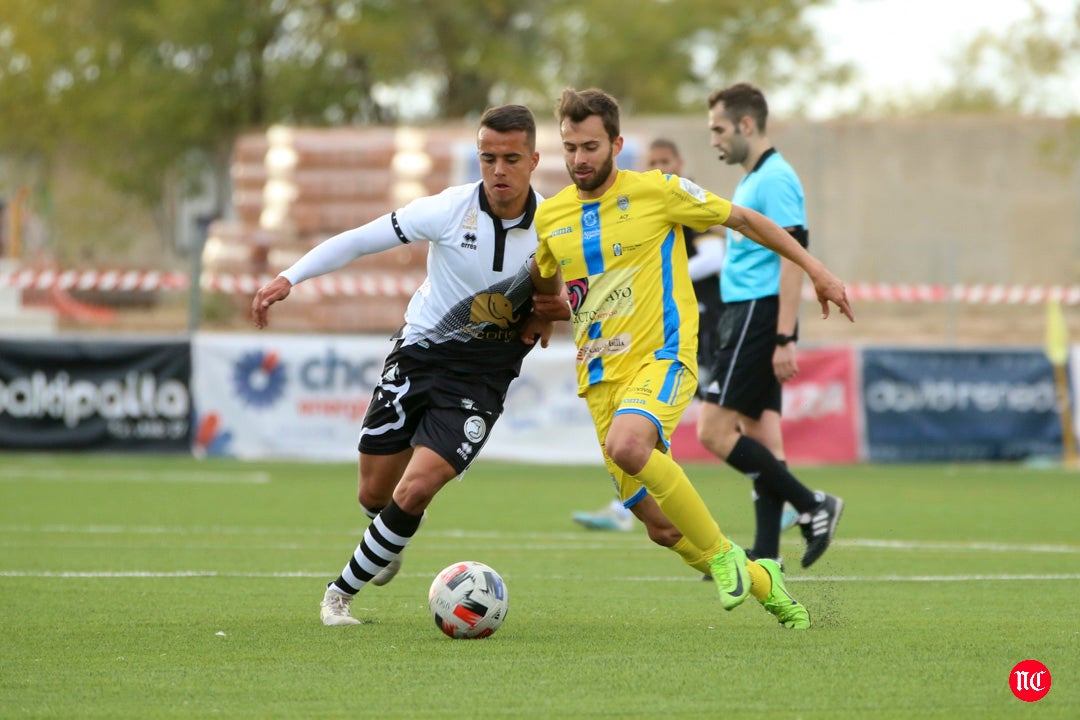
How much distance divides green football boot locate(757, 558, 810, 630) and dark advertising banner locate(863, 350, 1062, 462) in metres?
10.3

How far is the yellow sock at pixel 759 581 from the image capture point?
5836mm

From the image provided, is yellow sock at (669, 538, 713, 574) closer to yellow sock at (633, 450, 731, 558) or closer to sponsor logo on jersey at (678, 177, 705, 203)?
yellow sock at (633, 450, 731, 558)

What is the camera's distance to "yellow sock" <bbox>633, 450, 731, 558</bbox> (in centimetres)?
577

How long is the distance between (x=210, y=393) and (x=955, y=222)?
1662 cm

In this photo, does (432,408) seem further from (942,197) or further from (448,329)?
(942,197)

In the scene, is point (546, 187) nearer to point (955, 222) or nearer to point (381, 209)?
point (381, 209)

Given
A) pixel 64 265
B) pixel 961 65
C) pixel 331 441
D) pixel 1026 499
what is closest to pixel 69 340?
pixel 331 441

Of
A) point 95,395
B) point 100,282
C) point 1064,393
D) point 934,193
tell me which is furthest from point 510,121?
point 934,193

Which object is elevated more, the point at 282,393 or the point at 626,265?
the point at 626,265

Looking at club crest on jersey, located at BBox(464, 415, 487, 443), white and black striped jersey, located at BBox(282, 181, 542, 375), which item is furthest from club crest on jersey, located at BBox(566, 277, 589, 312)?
club crest on jersey, located at BBox(464, 415, 487, 443)

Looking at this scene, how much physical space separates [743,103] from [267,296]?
2.82 meters

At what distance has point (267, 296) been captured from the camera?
5875 millimetres

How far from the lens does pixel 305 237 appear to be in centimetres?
2650

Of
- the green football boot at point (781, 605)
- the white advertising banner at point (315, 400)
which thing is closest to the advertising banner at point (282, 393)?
the white advertising banner at point (315, 400)
